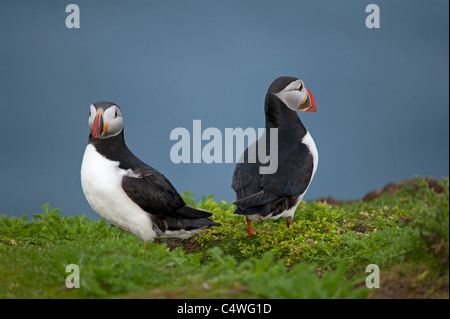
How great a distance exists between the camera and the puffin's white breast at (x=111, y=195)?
7336 millimetres

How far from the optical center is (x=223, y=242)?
27.4ft

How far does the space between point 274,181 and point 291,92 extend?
65.9 inches

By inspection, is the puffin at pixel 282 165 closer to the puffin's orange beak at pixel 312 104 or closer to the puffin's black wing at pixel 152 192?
the puffin's orange beak at pixel 312 104

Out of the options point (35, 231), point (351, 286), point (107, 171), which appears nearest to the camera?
point (351, 286)

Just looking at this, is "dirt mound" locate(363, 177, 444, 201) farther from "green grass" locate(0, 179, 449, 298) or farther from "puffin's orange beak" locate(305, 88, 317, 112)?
"puffin's orange beak" locate(305, 88, 317, 112)

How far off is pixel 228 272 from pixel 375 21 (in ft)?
15.2

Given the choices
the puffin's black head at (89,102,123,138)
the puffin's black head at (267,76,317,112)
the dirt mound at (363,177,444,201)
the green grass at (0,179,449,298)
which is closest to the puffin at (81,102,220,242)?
the puffin's black head at (89,102,123,138)

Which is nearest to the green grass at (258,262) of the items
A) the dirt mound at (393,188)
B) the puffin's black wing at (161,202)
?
the puffin's black wing at (161,202)

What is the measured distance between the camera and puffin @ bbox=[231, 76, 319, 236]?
733 centimetres

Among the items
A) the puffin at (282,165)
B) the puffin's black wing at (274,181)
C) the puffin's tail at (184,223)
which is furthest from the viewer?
the puffin's tail at (184,223)

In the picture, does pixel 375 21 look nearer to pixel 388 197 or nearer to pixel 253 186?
pixel 253 186

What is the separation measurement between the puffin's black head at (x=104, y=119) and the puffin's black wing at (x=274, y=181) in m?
1.90

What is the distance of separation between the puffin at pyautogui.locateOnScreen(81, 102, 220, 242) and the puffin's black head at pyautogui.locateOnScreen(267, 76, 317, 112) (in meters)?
2.20
